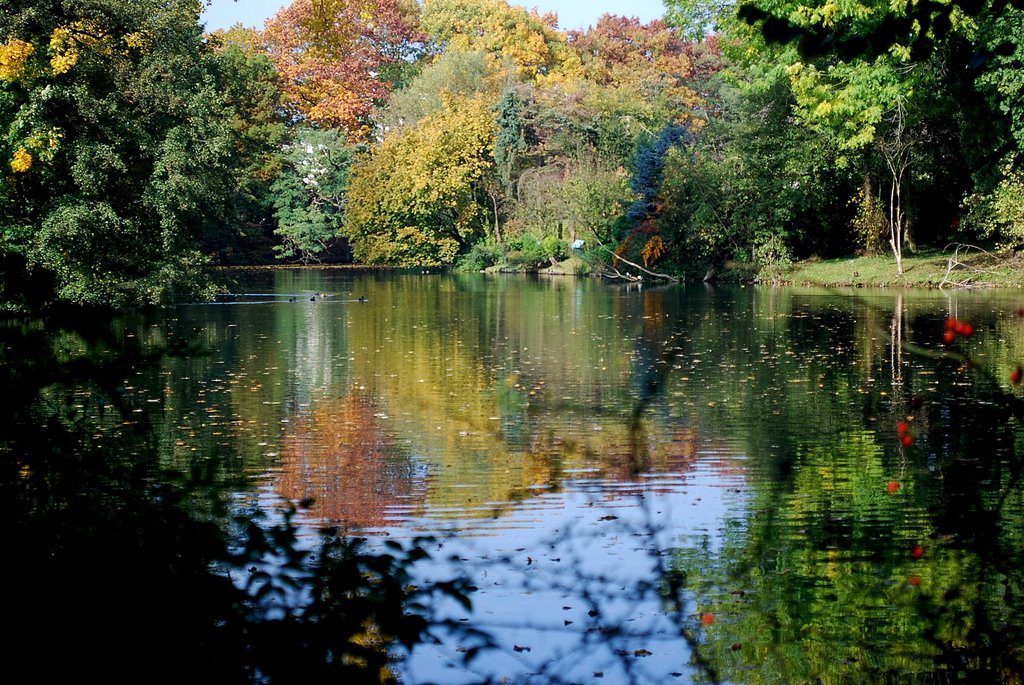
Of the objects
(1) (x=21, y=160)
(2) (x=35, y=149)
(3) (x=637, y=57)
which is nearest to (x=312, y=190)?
(3) (x=637, y=57)

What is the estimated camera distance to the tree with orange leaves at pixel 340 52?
61.9 meters

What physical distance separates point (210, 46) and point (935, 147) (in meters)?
→ 20.4

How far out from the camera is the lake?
18.1ft

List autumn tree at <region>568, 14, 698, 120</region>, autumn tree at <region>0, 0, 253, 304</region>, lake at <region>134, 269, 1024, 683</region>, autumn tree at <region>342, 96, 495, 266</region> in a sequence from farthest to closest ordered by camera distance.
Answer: autumn tree at <region>568, 14, 698, 120</region>, autumn tree at <region>342, 96, 495, 266</region>, autumn tree at <region>0, 0, 253, 304</region>, lake at <region>134, 269, 1024, 683</region>

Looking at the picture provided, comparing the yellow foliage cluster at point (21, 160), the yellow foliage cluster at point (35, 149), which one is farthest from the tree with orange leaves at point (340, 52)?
the yellow foliage cluster at point (21, 160)

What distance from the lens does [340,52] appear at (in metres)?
67.6

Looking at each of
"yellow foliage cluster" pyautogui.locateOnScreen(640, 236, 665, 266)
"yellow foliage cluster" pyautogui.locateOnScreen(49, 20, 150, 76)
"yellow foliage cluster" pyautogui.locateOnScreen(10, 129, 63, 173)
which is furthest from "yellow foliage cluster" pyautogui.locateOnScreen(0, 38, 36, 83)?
"yellow foliage cluster" pyautogui.locateOnScreen(640, 236, 665, 266)

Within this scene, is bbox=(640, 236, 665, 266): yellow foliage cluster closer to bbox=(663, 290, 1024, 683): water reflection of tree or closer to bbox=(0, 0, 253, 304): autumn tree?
bbox=(0, 0, 253, 304): autumn tree

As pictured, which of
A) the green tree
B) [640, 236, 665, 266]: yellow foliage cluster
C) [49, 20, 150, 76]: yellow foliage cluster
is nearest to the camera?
[49, 20, 150, 76]: yellow foliage cluster

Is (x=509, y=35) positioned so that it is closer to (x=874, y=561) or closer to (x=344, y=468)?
(x=344, y=468)

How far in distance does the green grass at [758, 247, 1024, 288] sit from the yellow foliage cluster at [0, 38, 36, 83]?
21249mm

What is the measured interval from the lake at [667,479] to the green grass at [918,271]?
31.9 feet

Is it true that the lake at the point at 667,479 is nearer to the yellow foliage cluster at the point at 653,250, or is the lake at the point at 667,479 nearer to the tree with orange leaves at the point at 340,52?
the yellow foliage cluster at the point at 653,250

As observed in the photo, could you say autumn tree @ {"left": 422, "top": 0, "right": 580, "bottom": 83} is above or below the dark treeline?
above
